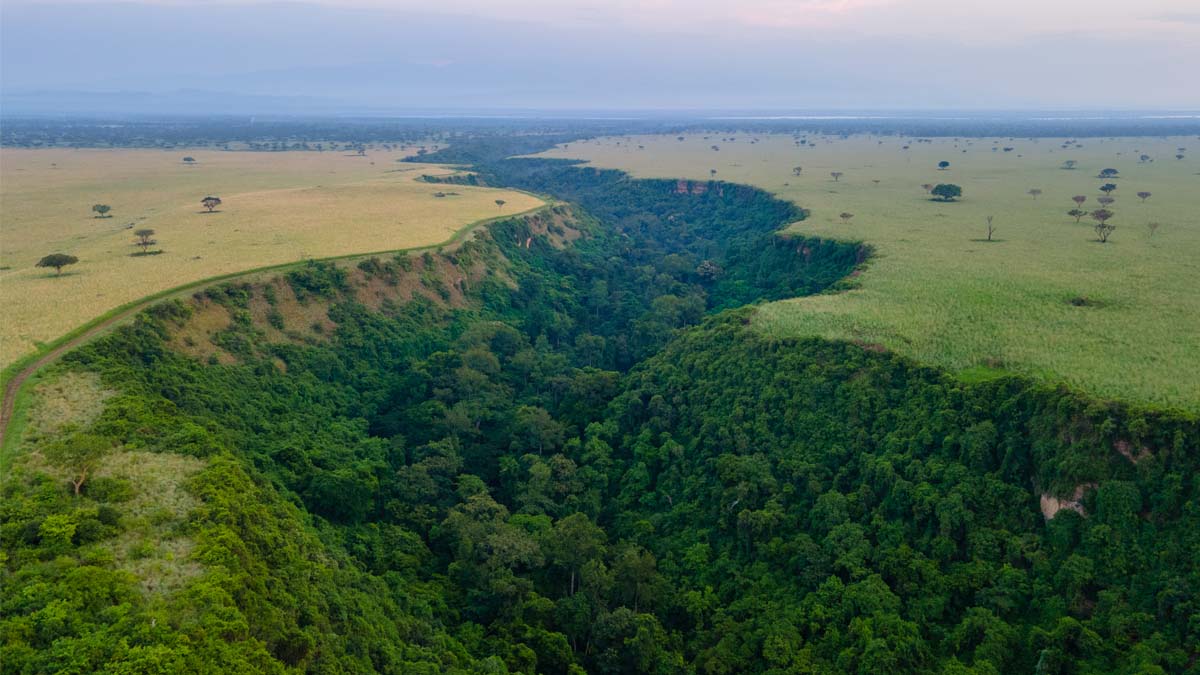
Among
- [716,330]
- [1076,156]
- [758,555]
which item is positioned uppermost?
[1076,156]

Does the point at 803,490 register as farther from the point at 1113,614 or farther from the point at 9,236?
the point at 9,236

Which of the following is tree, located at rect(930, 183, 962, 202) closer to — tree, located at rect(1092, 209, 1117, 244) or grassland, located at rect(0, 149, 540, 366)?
tree, located at rect(1092, 209, 1117, 244)

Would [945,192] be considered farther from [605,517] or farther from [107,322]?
[107,322]

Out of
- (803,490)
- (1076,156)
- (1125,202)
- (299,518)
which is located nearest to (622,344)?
(803,490)

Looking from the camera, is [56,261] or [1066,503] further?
[56,261]

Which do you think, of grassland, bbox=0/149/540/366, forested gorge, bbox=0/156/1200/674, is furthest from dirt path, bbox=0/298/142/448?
forested gorge, bbox=0/156/1200/674

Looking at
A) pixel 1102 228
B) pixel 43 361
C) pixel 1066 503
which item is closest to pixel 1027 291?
pixel 1066 503
